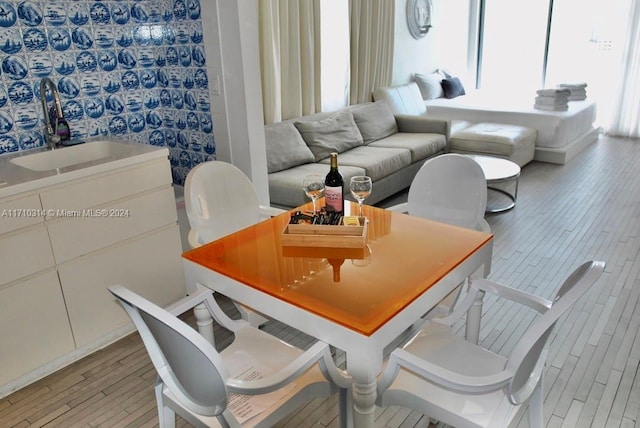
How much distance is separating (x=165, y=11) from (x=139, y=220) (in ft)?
4.00

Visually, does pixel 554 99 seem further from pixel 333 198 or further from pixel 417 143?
pixel 333 198

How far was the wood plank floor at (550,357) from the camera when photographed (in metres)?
2.06

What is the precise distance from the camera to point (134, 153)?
2.48 meters

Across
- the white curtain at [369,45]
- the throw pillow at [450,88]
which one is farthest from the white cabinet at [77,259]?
the throw pillow at [450,88]

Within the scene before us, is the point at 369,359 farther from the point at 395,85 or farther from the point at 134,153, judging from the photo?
the point at 395,85

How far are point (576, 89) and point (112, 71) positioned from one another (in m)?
5.56

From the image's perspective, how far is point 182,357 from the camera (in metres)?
1.28

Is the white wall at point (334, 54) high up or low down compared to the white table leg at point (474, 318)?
up

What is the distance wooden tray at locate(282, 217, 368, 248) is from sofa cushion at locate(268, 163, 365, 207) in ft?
5.18

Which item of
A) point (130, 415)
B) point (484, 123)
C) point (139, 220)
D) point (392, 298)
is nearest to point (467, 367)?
point (392, 298)

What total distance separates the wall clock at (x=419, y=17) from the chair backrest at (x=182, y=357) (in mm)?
5839

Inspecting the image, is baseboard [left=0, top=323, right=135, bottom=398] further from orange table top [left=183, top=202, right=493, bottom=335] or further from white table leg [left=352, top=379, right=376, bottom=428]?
white table leg [left=352, top=379, right=376, bottom=428]

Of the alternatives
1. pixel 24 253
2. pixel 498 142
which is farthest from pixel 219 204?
pixel 498 142

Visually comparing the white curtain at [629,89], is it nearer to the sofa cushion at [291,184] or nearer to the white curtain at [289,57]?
the white curtain at [289,57]
